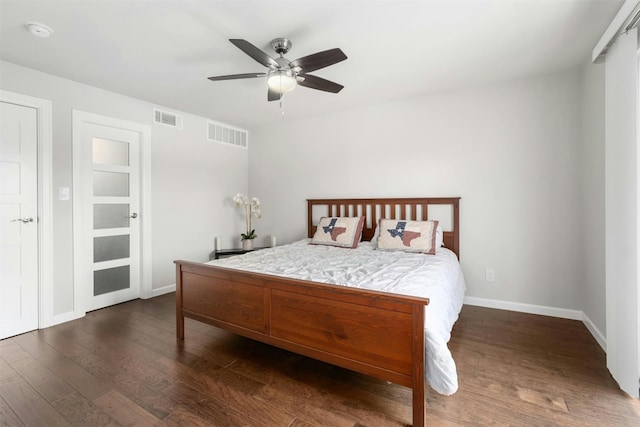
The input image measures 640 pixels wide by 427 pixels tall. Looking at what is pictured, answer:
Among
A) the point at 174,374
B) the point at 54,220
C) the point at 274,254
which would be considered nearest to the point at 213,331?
the point at 174,374

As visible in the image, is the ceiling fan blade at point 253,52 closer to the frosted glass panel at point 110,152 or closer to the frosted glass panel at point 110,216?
the frosted glass panel at point 110,152

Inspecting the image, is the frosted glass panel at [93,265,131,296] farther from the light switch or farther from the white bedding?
the white bedding

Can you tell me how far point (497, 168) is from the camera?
9.70ft

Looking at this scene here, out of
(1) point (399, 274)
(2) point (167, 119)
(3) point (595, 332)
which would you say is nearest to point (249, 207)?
(2) point (167, 119)

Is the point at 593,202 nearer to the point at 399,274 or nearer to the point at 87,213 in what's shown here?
the point at 399,274

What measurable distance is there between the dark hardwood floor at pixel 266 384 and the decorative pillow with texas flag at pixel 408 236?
0.81m

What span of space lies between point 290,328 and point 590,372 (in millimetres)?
1936

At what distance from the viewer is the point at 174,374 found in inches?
73.2

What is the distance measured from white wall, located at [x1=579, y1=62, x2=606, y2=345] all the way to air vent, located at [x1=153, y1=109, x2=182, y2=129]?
4.27 meters

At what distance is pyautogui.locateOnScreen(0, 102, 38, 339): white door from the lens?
244 centimetres

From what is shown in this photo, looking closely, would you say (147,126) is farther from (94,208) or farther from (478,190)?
(478,190)

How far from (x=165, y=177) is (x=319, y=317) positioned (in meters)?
2.93

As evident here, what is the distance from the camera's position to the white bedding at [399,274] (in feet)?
4.51

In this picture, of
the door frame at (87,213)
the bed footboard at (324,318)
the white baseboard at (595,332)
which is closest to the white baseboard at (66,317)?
the door frame at (87,213)
